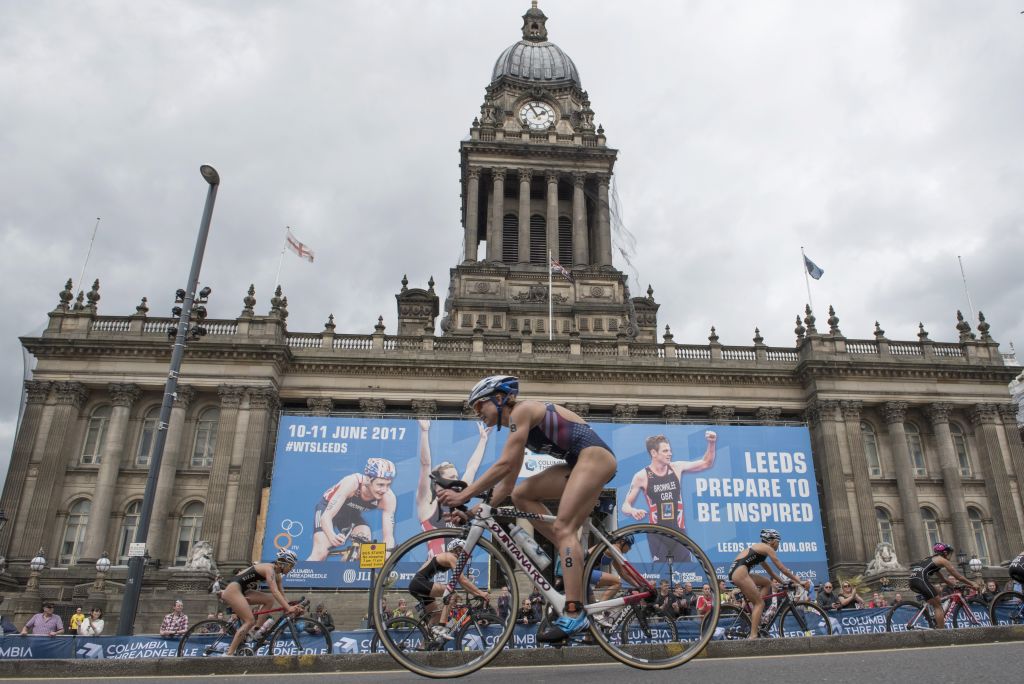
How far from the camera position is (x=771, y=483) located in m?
33.4

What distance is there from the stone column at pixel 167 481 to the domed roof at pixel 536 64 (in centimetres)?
3891

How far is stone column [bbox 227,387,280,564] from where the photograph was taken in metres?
31.9

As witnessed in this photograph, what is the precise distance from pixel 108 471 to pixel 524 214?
3137cm

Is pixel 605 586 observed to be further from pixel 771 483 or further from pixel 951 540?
pixel 951 540

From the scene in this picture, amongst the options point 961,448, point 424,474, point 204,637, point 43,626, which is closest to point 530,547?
point 204,637

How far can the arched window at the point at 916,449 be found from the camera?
37312 millimetres

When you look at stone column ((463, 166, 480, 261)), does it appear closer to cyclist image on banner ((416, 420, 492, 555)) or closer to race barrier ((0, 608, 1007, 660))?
cyclist image on banner ((416, 420, 492, 555))

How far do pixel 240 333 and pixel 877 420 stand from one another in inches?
1309

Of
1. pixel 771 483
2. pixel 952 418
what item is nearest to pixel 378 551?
pixel 771 483

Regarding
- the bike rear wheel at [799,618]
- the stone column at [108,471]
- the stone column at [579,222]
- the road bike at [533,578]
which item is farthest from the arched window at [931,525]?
the stone column at [108,471]

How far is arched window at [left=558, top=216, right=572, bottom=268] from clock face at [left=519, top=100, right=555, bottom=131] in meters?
7.80

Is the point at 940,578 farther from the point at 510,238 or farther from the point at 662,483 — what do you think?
the point at 510,238

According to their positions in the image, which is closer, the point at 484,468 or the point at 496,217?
the point at 484,468

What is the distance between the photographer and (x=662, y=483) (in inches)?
1305
